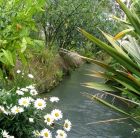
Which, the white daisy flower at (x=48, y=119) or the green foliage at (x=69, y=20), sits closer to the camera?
the white daisy flower at (x=48, y=119)

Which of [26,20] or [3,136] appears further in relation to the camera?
[26,20]

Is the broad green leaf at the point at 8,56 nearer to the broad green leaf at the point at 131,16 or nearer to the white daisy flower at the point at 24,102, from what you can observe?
the white daisy flower at the point at 24,102

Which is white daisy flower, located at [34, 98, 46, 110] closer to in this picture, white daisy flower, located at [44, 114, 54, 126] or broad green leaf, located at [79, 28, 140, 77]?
white daisy flower, located at [44, 114, 54, 126]

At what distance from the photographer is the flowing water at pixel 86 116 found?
8.32 metres

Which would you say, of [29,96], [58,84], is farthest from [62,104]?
[29,96]

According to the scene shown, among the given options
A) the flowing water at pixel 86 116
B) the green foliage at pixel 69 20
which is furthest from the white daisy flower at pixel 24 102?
the green foliage at pixel 69 20

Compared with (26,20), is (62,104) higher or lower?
lower

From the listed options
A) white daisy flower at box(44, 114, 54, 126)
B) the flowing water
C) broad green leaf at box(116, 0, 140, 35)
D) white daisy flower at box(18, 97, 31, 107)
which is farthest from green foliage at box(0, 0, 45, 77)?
the flowing water

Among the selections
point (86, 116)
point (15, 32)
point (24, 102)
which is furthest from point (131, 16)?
point (86, 116)

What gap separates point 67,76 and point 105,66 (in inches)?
520

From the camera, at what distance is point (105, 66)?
3.39 m

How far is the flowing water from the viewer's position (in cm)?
832

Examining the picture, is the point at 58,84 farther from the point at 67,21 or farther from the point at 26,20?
the point at 26,20

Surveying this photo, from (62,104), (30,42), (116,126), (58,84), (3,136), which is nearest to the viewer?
(3,136)
